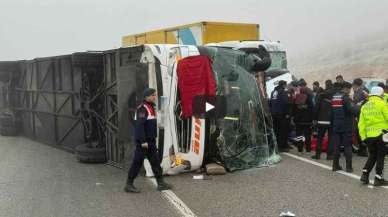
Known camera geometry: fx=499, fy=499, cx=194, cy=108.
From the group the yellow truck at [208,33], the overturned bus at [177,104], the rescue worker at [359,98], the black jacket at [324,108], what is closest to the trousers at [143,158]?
the overturned bus at [177,104]

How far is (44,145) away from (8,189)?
5.56 meters

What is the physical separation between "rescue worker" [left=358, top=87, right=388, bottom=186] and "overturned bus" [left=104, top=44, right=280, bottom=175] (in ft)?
7.15

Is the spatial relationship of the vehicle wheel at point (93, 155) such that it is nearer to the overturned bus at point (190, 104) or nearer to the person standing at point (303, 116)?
the overturned bus at point (190, 104)

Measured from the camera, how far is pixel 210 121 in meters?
9.04

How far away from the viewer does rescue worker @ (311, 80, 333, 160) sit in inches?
407

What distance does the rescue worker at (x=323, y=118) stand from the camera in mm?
10344

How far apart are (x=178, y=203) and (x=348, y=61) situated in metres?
46.7

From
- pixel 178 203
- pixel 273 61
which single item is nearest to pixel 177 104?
pixel 178 203

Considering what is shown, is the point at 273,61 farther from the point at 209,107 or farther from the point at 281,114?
the point at 209,107

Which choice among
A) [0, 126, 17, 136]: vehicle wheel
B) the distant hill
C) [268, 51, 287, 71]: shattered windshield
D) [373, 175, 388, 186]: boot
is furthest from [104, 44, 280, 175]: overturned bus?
the distant hill

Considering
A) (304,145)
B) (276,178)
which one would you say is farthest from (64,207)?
(304,145)

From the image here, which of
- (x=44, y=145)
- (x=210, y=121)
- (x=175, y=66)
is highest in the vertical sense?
(x=175, y=66)

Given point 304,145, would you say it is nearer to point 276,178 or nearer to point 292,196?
point 276,178
